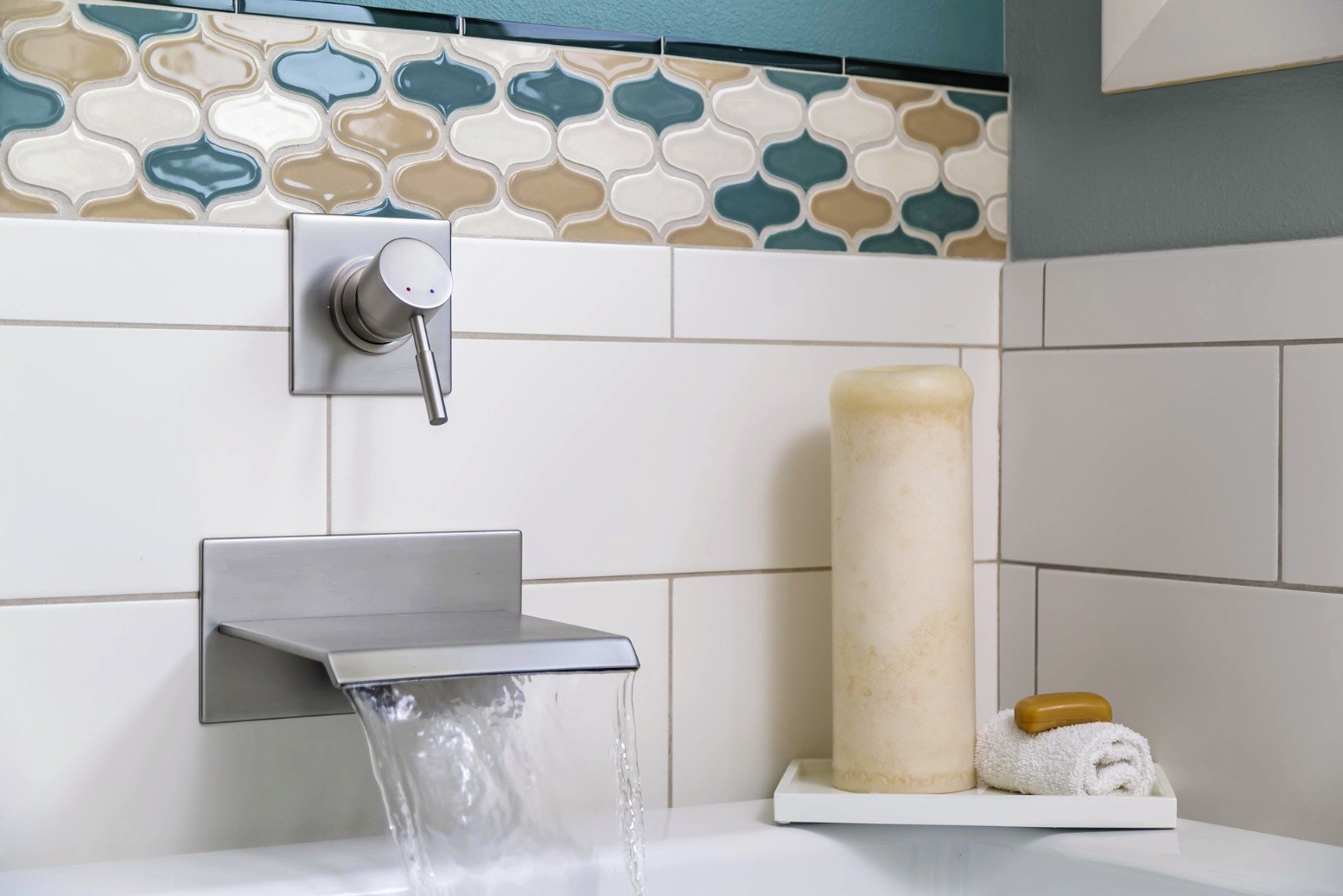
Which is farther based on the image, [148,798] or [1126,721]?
[1126,721]

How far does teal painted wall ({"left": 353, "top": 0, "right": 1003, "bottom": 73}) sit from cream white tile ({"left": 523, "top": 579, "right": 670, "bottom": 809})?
0.48 m

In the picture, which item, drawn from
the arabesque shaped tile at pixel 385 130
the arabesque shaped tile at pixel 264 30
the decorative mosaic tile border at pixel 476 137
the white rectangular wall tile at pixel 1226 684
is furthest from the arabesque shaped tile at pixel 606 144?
the white rectangular wall tile at pixel 1226 684

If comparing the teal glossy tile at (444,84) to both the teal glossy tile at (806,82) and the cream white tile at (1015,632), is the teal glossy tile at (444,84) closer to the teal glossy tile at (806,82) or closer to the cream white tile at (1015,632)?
the teal glossy tile at (806,82)

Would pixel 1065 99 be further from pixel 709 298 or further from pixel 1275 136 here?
pixel 709 298

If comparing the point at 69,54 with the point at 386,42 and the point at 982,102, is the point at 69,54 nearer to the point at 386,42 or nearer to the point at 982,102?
the point at 386,42

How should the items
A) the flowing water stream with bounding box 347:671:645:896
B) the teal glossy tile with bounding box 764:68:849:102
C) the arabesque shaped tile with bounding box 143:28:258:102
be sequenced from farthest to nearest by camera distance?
the teal glossy tile with bounding box 764:68:849:102, the arabesque shaped tile with bounding box 143:28:258:102, the flowing water stream with bounding box 347:671:645:896

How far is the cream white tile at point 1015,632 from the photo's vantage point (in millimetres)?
1233

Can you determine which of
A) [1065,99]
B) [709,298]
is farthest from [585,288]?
[1065,99]

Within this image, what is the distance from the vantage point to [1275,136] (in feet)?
3.42

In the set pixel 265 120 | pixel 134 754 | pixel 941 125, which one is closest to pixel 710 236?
pixel 941 125

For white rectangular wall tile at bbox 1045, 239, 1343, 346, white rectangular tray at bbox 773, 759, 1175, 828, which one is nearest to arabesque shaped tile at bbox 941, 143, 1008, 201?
white rectangular wall tile at bbox 1045, 239, 1343, 346

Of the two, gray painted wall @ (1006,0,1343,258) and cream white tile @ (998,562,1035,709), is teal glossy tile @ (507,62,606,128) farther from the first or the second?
cream white tile @ (998,562,1035,709)

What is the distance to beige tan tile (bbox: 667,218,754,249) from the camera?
1138 millimetres

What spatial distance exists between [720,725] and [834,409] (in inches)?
11.8
